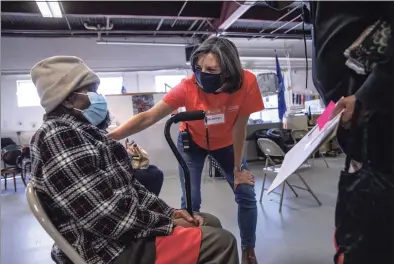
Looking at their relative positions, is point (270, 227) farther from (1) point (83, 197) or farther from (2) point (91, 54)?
(2) point (91, 54)

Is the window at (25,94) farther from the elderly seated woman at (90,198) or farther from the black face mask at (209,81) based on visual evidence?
the elderly seated woman at (90,198)

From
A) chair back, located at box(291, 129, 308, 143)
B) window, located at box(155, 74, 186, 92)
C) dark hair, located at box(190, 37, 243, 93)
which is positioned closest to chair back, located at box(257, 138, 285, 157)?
dark hair, located at box(190, 37, 243, 93)

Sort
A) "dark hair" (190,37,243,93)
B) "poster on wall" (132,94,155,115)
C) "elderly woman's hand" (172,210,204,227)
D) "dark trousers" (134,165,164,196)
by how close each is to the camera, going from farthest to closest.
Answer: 1. "poster on wall" (132,94,155,115)
2. "dark trousers" (134,165,164,196)
3. "dark hair" (190,37,243,93)
4. "elderly woman's hand" (172,210,204,227)

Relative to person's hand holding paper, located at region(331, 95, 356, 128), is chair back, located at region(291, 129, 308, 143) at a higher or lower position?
lower

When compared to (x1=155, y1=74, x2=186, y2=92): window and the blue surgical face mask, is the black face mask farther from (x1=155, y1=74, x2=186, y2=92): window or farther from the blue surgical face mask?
(x1=155, y1=74, x2=186, y2=92): window

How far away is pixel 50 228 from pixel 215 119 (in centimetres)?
96

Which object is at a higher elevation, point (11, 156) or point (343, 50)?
point (343, 50)

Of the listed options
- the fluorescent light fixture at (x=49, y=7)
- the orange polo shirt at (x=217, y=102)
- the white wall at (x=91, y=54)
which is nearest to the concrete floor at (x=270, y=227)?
the orange polo shirt at (x=217, y=102)

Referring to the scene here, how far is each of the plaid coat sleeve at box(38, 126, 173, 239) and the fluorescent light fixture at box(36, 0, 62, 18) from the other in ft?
13.0

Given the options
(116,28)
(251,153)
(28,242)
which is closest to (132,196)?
(28,242)

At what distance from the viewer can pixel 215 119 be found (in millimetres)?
1558

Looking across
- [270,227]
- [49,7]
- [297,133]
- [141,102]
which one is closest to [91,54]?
[49,7]

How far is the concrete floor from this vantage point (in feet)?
6.78

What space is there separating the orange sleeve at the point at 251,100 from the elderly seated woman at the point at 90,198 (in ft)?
2.60
